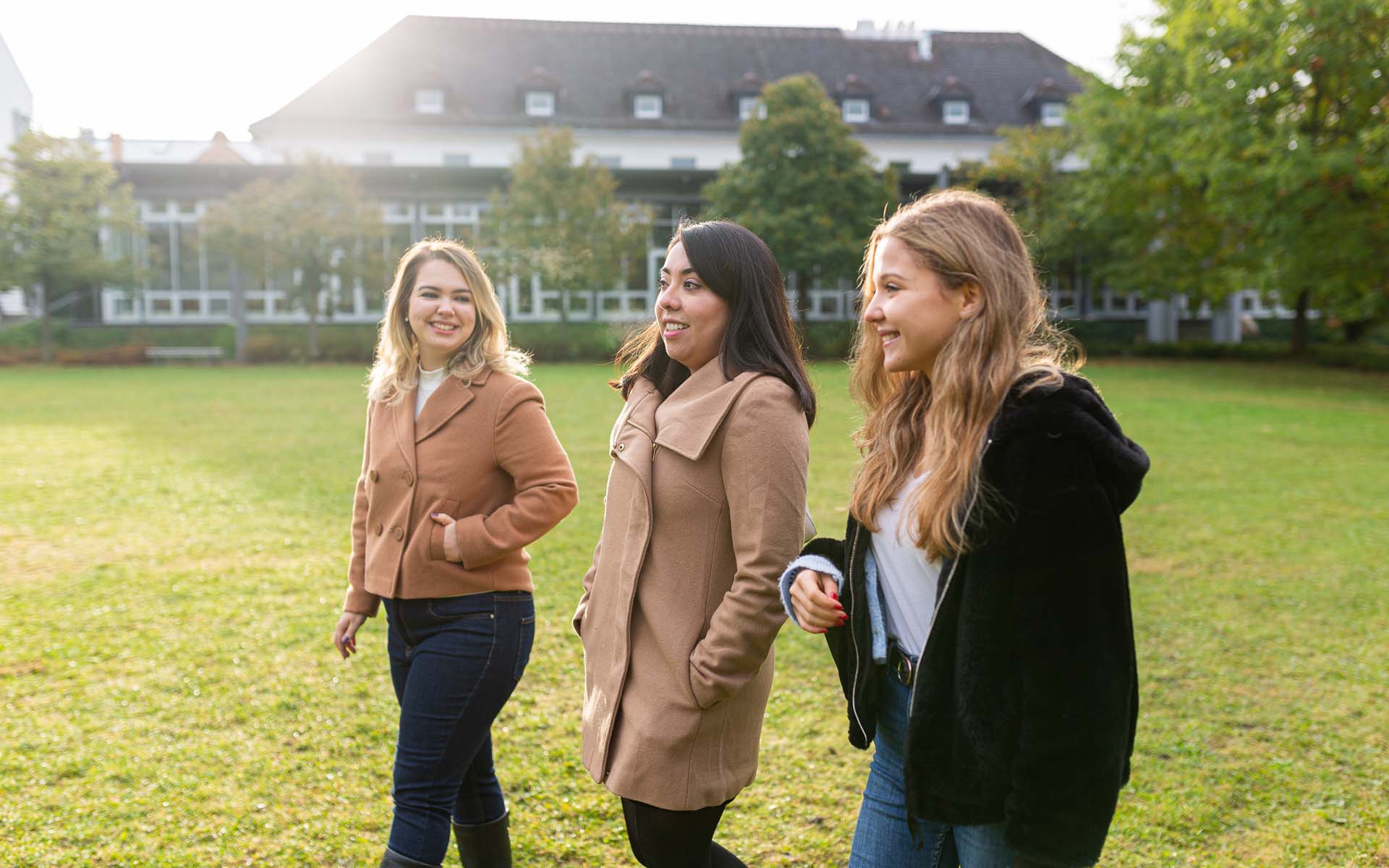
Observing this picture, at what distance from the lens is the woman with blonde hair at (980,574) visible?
1.76 metres

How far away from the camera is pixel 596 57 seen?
4841 centimetres

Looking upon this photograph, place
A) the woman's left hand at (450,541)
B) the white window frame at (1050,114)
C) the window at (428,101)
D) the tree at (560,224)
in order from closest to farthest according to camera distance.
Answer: the woman's left hand at (450,541) → the tree at (560,224) → the window at (428,101) → the white window frame at (1050,114)

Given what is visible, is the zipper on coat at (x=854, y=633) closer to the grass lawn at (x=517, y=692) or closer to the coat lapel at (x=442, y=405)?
the grass lawn at (x=517, y=692)

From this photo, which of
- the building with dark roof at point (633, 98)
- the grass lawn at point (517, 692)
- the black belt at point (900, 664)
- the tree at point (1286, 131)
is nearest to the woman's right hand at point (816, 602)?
the black belt at point (900, 664)

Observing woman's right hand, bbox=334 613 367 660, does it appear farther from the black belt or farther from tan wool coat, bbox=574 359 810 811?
the black belt

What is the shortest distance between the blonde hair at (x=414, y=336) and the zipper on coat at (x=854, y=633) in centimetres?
140

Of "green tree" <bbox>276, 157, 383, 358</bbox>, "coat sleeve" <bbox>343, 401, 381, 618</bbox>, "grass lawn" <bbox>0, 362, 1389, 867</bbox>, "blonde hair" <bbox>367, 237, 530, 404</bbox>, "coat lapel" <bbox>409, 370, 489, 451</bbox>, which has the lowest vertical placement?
"grass lawn" <bbox>0, 362, 1389, 867</bbox>

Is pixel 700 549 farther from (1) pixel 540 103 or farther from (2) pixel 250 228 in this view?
Answer: (1) pixel 540 103

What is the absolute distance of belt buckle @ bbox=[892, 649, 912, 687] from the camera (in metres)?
2.07

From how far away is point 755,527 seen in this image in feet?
7.52

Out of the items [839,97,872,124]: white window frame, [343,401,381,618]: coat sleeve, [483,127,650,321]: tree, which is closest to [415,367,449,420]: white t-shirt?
[343,401,381,618]: coat sleeve

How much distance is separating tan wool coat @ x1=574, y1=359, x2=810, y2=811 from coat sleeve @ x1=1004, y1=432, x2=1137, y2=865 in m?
0.63

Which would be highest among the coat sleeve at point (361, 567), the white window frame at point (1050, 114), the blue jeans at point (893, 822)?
the white window frame at point (1050, 114)

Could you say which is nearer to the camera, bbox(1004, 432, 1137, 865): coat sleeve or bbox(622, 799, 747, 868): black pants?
bbox(1004, 432, 1137, 865): coat sleeve
